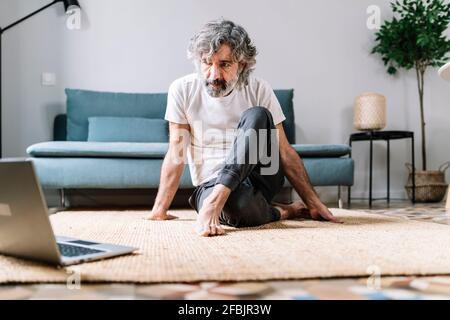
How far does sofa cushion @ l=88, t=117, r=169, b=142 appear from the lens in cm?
310

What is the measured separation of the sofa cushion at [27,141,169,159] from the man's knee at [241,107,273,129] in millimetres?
1214

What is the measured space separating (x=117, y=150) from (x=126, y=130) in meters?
0.41

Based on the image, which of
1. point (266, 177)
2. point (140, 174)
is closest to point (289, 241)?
point (266, 177)

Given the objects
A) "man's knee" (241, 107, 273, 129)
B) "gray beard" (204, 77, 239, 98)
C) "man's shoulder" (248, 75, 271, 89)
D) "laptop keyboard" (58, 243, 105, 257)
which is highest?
"man's shoulder" (248, 75, 271, 89)

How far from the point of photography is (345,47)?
392 centimetres

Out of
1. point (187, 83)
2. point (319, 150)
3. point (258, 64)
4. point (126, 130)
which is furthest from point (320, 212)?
point (258, 64)

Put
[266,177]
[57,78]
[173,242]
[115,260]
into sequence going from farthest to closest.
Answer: [57,78], [266,177], [173,242], [115,260]

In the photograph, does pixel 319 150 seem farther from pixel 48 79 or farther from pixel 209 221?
pixel 48 79

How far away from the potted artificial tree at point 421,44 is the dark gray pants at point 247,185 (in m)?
2.17

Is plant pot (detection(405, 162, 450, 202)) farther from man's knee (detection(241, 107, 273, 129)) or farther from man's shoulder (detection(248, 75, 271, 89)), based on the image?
man's knee (detection(241, 107, 273, 129))

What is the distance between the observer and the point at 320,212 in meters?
1.87

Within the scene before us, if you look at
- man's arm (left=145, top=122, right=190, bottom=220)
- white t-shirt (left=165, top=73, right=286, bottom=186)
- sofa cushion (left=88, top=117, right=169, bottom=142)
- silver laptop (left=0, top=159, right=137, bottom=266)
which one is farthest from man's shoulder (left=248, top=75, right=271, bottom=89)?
sofa cushion (left=88, top=117, right=169, bottom=142)

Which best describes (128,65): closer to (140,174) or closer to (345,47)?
(140,174)

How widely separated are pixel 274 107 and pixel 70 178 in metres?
1.40
